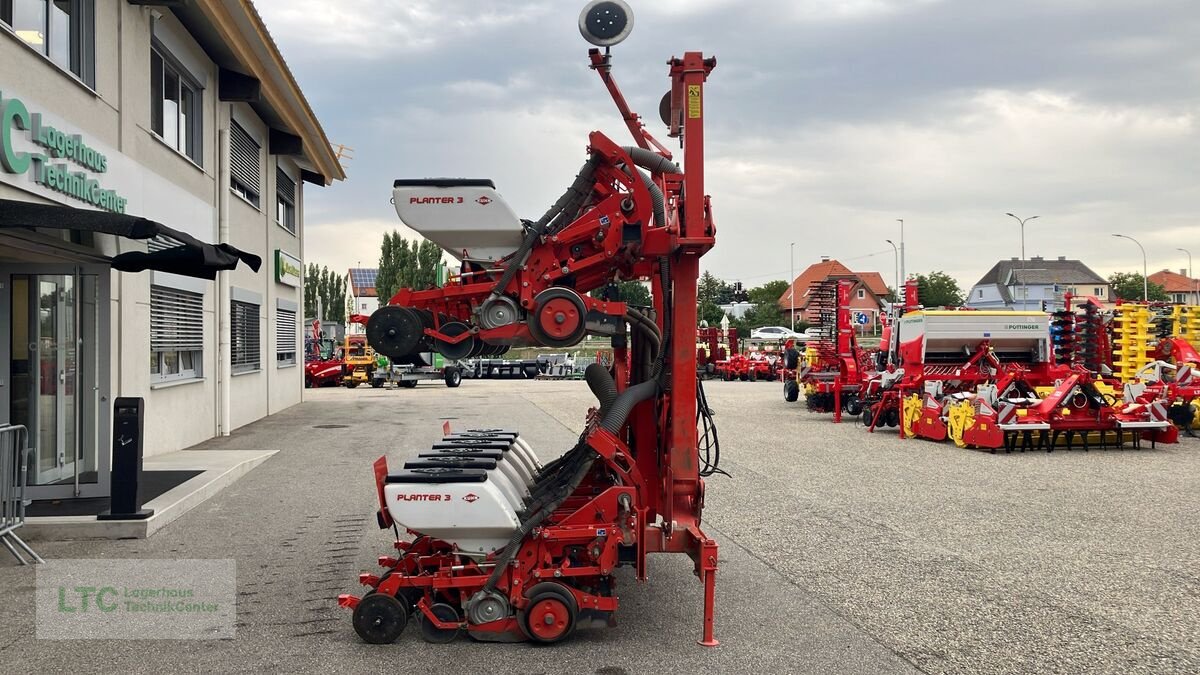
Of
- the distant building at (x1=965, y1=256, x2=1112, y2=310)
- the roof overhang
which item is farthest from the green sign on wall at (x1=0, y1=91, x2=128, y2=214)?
the distant building at (x1=965, y1=256, x2=1112, y2=310)

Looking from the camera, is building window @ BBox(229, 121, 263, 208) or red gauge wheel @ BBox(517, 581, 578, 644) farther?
building window @ BBox(229, 121, 263, 208)

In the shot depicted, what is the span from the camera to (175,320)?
13.3 m

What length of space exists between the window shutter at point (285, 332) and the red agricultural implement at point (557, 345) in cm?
1686

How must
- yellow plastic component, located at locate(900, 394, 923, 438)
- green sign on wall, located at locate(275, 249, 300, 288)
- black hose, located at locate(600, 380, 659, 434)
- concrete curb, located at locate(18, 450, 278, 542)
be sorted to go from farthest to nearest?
green sign on wall, located at locate(275, 249, 300, 288), yellow plastic component, located at locate(900, 394, 923, 438), concrete curb, located at locate(18, 450, 278, 542), black hose, located at locate(600, 380, 659, 434)

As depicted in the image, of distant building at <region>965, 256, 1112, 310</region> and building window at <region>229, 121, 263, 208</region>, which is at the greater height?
distant building at <region>965, 256, 1112, 310</region>

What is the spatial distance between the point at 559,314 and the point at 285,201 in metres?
19.2

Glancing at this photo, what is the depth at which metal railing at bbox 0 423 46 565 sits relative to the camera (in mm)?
6379

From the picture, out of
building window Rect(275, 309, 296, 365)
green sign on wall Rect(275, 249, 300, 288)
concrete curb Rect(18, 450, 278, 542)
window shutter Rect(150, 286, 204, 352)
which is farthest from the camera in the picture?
building window Rect(275, 309, 296, 365)

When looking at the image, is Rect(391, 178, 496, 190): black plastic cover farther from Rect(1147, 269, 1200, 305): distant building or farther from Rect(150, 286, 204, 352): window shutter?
Rect(1147, 269, 1200, 305): distant building

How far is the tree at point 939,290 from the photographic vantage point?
8994cm

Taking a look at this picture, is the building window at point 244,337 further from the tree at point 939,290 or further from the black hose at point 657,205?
the tree at point 939,290

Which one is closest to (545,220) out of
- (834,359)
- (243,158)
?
(243,158)

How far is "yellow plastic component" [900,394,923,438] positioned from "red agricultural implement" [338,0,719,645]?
10.9 meters
